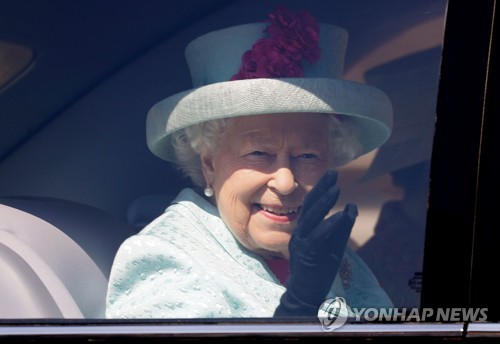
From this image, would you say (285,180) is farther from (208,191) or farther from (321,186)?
(208,191)

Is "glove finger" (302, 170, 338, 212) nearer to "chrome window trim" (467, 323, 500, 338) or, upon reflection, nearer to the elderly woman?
the elderly woman

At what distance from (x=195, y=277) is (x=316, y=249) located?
32cm

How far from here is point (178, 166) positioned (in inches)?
88.1

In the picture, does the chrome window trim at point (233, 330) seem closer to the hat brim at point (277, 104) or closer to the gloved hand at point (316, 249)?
the gloved hand at point (316, 249)

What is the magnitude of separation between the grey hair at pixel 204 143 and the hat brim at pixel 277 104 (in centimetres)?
2

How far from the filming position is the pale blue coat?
225 cm

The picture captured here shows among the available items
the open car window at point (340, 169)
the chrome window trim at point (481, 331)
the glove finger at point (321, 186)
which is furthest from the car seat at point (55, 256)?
the chrome window trim at point (481, 331)

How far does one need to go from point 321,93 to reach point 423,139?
285 mm

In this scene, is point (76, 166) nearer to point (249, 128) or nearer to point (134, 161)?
point (134, 161)

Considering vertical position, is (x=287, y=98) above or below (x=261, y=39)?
below

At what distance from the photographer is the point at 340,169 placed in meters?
2.21

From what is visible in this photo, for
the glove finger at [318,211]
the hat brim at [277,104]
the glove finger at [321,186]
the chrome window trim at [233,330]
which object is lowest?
the chrome window trim at [233,330]

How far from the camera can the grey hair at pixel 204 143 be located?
2.21 m

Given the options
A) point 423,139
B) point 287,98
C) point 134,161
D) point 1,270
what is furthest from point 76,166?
point 423,139
